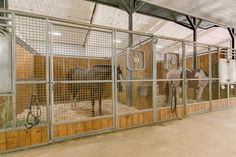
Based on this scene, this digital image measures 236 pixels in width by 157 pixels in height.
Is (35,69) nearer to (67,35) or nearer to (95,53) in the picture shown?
(67,35)

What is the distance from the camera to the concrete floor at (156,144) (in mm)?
2551

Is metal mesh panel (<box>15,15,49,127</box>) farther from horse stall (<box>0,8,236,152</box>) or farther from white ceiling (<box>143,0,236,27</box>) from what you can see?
white ceiling (<box>143,0,236,27</box>)

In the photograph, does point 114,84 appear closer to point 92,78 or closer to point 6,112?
point 92,78

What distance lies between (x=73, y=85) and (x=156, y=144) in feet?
5.69

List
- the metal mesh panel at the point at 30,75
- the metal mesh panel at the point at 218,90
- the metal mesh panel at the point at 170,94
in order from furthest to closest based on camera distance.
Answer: the metal mesh panel at the point at 218,90 < the metal mesh panel at the point at 170,94 < the metal mesh panel at the point at 30,75

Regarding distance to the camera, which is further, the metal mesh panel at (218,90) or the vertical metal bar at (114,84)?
the metal mesh panel at (218,90)

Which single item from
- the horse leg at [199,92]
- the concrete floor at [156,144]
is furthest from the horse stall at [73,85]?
the concrete floor at [156,144]

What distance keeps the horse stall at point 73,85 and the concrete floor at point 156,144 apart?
0.77 feet

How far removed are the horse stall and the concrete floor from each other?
23 cm

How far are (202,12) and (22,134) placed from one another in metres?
6.14

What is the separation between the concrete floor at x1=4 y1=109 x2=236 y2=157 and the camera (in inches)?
100

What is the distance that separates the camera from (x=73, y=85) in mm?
3379

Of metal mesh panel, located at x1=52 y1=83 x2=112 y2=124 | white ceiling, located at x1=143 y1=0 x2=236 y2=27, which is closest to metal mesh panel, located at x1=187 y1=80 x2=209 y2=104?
white ceiling, located at x1=143 y1=0 x2=236 y2=27

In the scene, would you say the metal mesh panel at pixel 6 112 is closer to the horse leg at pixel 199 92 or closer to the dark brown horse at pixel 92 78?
the dark brown horse at pixel 92 78
